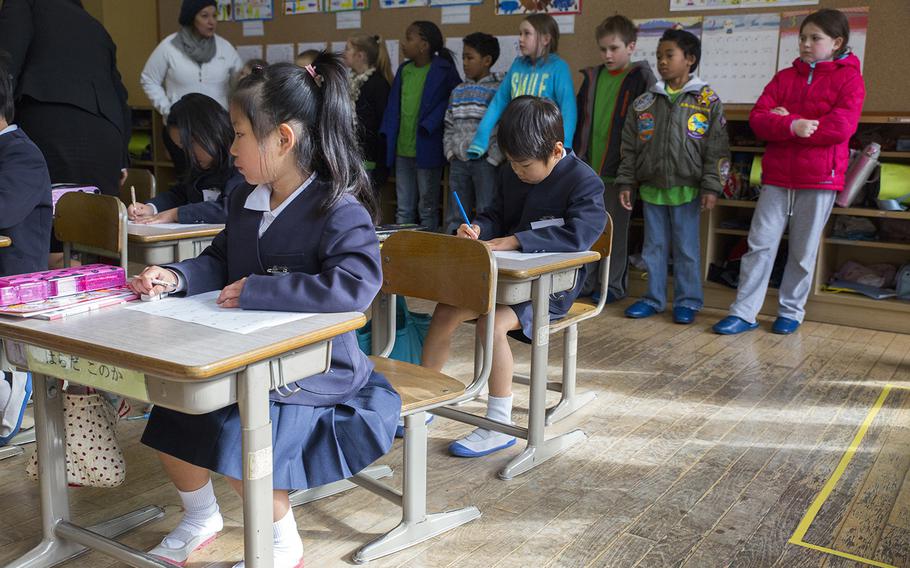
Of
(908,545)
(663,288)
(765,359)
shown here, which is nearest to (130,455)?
(908,545)

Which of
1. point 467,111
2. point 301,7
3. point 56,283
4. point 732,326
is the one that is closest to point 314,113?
point 56,283

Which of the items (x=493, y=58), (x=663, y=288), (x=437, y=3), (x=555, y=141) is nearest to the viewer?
(x=555, y=141)

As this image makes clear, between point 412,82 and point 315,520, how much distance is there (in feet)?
12.0

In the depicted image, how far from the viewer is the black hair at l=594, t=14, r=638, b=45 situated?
4.55 m

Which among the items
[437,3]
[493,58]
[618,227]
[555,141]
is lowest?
[618,227]

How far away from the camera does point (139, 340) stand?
1.33 metres

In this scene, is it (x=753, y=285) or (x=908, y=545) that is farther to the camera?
(x=753, y=285)

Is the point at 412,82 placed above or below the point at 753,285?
above

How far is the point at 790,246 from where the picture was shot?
13.6 ft

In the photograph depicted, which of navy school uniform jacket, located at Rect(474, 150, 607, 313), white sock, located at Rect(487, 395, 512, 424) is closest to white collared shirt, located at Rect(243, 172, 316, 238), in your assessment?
navy school uniform jacket, located at Rect(474, 150, 607, 313)

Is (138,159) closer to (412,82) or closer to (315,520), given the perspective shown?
(412,82)

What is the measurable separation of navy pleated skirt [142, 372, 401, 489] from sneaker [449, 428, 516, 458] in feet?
2.80

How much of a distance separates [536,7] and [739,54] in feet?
4.28

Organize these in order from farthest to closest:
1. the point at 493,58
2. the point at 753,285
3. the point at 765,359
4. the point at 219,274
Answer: the point at 493,58, the point at 753,285, the point at 765,359, the point at 219,274
